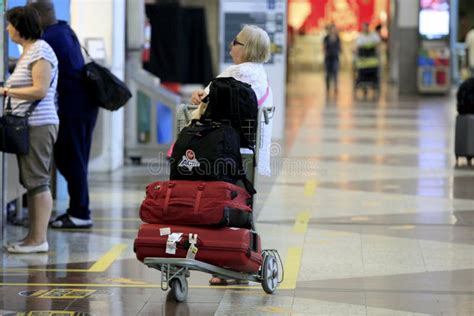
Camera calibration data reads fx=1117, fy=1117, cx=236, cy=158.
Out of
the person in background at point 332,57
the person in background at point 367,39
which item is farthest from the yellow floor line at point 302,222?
the person in background at point 332,57

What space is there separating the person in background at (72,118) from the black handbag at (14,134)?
1.02m

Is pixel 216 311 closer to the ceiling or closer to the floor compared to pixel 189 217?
closer to the floor

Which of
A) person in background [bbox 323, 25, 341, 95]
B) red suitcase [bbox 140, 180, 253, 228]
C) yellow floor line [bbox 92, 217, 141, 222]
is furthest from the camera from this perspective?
person in background [bbox 323, 25, 341, 95]

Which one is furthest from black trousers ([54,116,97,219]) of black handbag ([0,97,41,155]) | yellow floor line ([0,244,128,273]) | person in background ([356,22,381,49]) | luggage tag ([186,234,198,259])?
person in background ([356,22,381,49])

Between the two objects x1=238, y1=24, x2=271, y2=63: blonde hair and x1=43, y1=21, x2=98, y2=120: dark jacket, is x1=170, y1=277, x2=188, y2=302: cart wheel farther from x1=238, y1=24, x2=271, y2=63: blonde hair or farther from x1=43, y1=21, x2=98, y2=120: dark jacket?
x1=43, y1=21, x2=98, y2=120: dark jacket

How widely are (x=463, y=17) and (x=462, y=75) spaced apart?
5619mm

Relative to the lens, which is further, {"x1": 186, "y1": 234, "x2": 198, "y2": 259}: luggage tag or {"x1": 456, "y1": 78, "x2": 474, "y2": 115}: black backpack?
{"x1": 456, "y1": 78, "x2": 474, "y2": 115}: black backpack

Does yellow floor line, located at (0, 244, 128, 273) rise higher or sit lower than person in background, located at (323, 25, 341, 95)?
lower

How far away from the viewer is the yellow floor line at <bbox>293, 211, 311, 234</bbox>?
9.12 meters

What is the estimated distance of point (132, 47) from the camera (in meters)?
13.7

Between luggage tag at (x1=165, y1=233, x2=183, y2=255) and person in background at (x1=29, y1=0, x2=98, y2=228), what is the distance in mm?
2848

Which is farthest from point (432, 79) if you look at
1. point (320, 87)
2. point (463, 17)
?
point (463, 17)

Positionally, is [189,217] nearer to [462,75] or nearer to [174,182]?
[174,182]

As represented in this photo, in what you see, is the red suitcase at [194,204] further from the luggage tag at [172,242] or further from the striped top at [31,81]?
the striped top at [31,81]
